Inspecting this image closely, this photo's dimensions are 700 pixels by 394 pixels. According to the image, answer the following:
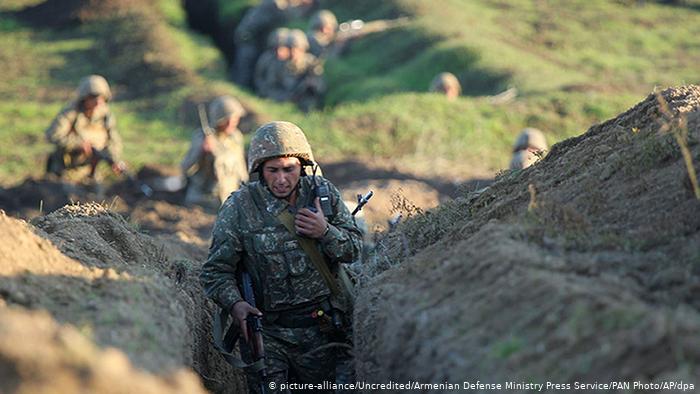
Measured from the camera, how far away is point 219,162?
14477 mm

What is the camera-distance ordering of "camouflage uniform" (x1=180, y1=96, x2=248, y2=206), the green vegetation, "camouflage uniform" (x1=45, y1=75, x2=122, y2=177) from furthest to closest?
the green vegetation, "camouflage uniform" (x1=45, y1=75, x2=122, y2=177), "camouflage uniform" (x1=180, y1=96, x2=248, y2=206)

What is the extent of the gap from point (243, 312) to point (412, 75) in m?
18.1

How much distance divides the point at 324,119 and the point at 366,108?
2.62 feet

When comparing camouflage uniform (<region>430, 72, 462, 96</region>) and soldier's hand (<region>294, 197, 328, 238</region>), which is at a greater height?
soldier's hand (<region>294, 197, 328, 238</region>)

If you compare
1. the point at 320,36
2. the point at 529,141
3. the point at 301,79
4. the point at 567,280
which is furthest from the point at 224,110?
the point at 320,36

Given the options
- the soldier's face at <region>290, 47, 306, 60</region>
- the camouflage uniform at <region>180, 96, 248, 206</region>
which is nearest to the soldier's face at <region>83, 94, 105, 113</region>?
the camouflage uniform at <region>180, 96, 248, 206</region>

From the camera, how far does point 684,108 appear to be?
712 centimetres

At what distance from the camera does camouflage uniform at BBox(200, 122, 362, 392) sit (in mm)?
7062

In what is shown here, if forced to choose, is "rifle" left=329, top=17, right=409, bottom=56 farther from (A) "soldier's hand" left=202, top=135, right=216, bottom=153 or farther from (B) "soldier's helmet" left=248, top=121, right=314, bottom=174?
(B) "soldier's helmet" left=248, top=121, right=314, bottom=174

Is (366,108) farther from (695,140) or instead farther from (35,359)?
(35,359)

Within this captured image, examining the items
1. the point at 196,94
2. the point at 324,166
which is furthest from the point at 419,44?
the point at 324,166

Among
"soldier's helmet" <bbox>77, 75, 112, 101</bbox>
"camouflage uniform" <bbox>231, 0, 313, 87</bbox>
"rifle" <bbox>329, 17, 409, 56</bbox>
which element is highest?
"soldier's helmet" <bbox>77, 75, 112, 101</bbox>

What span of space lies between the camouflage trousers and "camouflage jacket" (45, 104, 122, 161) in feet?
29.9

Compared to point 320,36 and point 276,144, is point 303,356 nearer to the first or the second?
point 276,144
